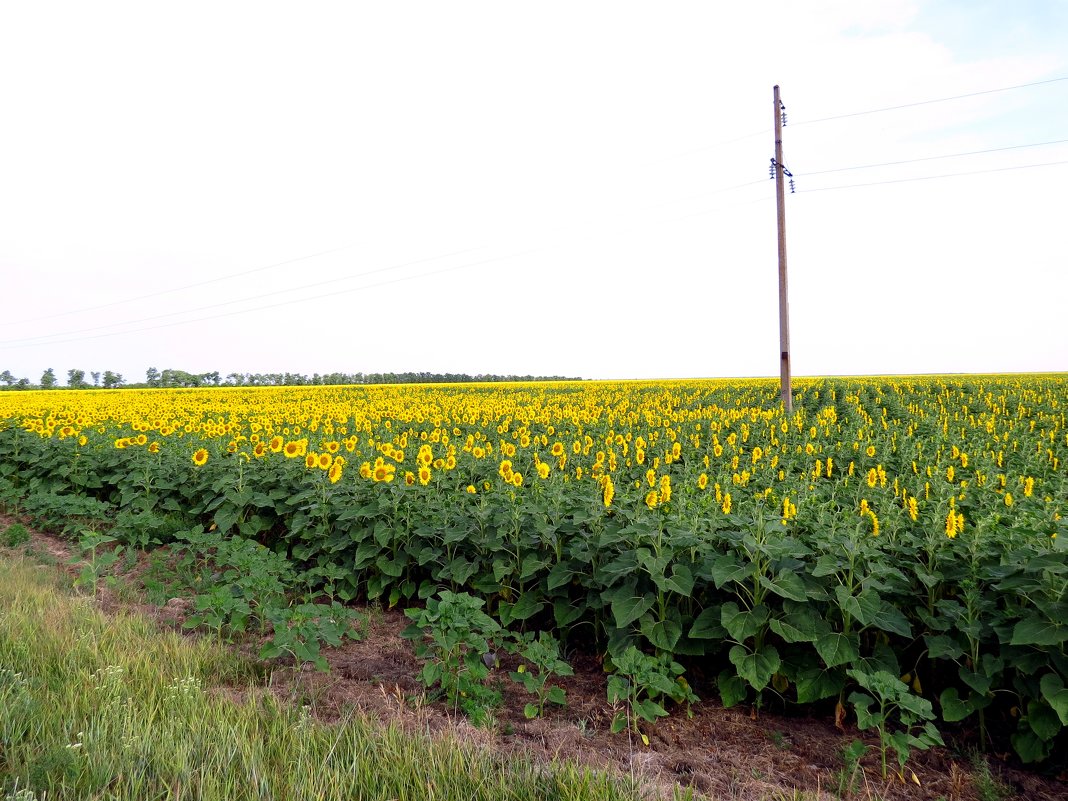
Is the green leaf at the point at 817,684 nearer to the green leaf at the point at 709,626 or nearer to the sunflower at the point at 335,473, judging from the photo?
the green leaf at the point at 709,626

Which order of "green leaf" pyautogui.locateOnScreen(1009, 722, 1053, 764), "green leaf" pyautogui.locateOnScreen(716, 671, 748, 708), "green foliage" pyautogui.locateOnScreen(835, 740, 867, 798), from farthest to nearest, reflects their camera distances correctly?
"green leaf" pyautogui.locateOnScreen(716, 671, 748, 708), "green leaf" pyautogui.locateOnScreen(1009, 722, 1053, 764), "green foliage" pyautogui.locateOnScreen(835, 740, 867, 798)

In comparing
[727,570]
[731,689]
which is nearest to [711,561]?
[727,570]

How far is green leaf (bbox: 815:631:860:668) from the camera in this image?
391cm

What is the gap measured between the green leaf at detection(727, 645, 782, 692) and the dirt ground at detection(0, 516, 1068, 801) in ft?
1.21

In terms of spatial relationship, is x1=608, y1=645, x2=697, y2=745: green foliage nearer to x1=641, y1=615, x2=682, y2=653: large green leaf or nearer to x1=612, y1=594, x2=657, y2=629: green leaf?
x1=641, y1=615, x2=682, y2=653: large green leaf

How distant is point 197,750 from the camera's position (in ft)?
9.96

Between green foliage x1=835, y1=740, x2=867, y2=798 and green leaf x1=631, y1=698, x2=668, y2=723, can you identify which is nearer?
green foliage x1=835, y1=740, x2=867, y2=798

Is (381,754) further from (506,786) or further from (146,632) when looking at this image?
(146,632)

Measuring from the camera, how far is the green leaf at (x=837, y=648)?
3910 millimetres

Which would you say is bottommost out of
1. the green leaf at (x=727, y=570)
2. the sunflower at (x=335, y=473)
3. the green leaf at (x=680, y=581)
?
the green leaf at (x=680, y=581)

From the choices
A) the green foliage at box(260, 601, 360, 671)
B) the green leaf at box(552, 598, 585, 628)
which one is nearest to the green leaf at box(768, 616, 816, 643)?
the green leaf at box(552, 598, 585, 628)

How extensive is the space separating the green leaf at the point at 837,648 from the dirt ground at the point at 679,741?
1.70 feet

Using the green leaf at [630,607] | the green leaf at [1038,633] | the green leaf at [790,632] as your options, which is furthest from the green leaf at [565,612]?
the green leaf at [1038,633]

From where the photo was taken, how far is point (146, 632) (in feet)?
15.9
